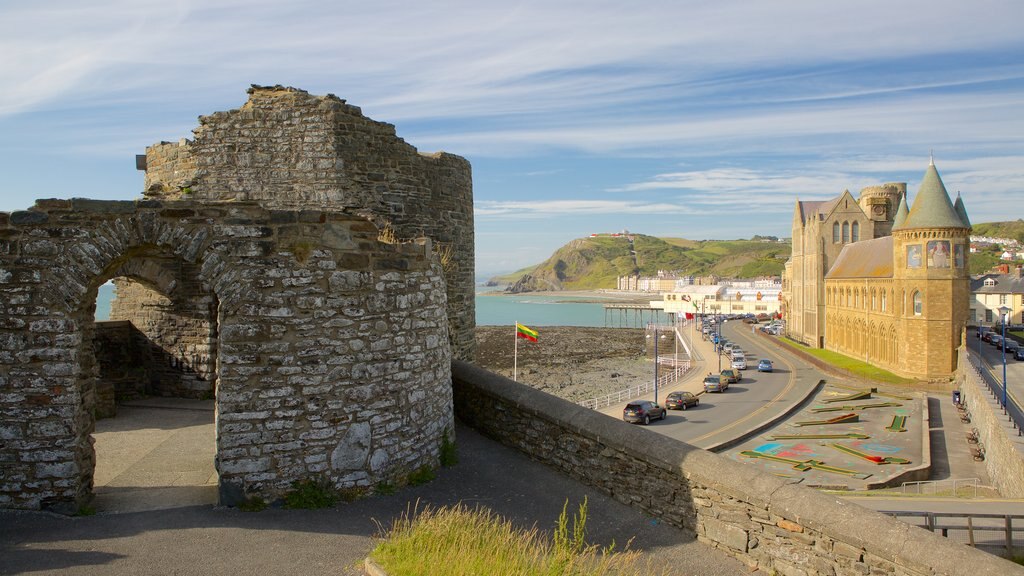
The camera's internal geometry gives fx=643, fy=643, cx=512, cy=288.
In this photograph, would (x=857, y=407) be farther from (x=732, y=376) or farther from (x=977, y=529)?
(x=977, y=529)

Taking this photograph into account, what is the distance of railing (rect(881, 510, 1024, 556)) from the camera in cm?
1316

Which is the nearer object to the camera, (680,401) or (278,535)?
(278,535)

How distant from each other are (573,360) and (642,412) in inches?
1283

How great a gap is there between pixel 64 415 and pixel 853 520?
291 inches

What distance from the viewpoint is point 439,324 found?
27.5ft

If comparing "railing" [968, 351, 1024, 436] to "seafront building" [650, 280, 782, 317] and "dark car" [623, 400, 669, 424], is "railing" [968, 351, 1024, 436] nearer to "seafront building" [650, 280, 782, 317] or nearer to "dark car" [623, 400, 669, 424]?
"dark car" [623, 400, 669, 424]

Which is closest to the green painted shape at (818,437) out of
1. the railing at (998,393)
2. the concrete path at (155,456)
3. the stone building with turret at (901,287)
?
the railing at (998,393)

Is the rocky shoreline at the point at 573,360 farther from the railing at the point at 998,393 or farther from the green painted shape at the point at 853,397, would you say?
the railing at the point at 998,393

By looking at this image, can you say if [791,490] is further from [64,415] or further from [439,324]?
[64,415]

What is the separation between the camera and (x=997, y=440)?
23719 millimetres

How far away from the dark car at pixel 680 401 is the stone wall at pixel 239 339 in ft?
103

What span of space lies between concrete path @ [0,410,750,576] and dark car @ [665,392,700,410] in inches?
1184

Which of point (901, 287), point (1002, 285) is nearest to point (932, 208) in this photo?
point (901, 287)

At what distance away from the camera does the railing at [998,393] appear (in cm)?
2559
